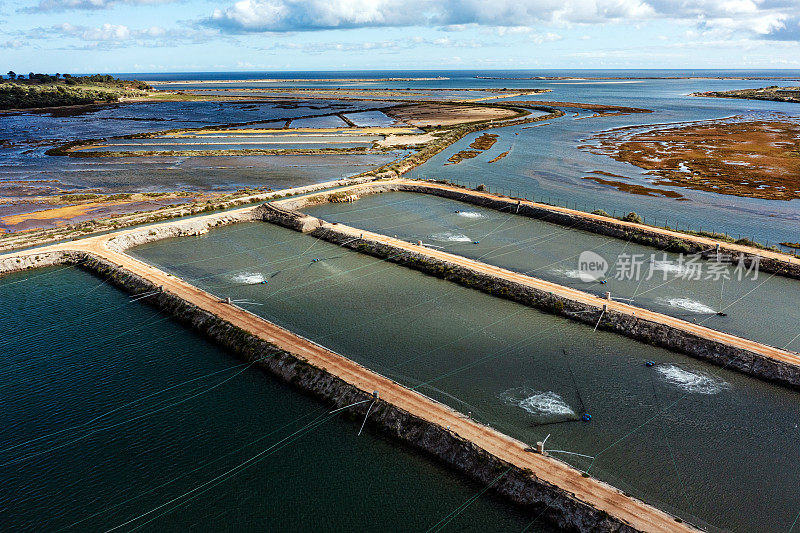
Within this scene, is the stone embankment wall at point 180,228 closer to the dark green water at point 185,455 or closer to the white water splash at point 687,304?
the dark green water at point 185,455

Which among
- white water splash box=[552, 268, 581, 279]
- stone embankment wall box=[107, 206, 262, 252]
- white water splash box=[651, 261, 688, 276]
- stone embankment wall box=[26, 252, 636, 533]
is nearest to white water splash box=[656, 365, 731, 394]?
stone embankment wall box=[26, 252, 636, 533]

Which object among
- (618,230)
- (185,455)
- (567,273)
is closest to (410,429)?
(185,455)

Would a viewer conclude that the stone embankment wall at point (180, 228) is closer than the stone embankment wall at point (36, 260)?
No

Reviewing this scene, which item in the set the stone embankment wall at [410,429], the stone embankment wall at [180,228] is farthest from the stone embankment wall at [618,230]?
the stone embankment wall at [410,429]

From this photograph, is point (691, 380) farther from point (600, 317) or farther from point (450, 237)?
point (450, 237)

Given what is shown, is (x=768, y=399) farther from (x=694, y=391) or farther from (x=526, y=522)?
(x=526, y=522)

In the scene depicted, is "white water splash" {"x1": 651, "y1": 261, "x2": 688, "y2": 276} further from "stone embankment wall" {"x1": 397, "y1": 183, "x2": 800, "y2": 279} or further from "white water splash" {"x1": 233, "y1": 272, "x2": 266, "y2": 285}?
"white water splash" {"x1": 233, "y1": 272, "x2": 266, "y2": 285}
